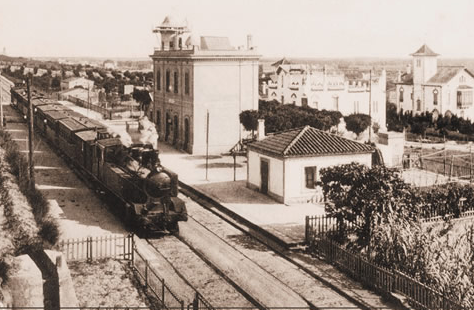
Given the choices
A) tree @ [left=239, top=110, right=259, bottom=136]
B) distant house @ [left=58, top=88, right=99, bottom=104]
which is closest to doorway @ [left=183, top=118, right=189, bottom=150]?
tree @ [left=239, top=110, right=259, bottom=136]

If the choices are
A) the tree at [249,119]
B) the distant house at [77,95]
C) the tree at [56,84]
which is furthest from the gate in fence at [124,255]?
the tree at [56,84]

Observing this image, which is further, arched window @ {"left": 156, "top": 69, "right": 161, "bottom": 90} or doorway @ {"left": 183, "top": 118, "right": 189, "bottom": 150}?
arched window @ {"left": 156, "top": 69, "right": 161, "bottom": 90}

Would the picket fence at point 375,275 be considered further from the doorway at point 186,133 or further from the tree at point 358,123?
the tree at point 358,123

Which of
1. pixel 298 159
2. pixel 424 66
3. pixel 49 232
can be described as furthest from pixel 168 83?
pixel 424 66

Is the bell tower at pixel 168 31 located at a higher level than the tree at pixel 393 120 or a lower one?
higher

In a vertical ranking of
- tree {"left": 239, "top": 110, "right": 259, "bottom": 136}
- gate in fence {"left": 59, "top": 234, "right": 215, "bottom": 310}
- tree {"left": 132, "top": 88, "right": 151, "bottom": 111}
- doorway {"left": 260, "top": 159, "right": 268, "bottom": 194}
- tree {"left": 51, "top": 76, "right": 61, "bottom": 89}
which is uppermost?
tree {"left": 51, "top": 76, "right": 61, "bottom": 89}

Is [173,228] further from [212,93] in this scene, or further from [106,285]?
[212,93]

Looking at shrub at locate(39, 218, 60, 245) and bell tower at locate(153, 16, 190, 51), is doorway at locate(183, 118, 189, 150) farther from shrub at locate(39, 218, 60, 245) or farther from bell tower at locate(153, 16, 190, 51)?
shrub at locate(39, 218, 60, 245)
